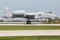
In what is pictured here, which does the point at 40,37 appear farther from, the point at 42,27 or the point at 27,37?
the point at 42,27

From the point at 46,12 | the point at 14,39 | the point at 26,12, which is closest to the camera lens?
the point at 14,39

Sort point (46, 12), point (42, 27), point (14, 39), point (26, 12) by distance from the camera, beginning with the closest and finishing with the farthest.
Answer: point (14, 39) < point (42, 27) < point (26, 12) < point (46, 12)

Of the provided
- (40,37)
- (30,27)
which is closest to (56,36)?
(40,37)

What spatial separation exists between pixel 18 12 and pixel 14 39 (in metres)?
1.47

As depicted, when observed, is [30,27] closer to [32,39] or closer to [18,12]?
[32,39]

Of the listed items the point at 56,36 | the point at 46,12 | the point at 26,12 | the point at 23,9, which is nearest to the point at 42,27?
the point at 56,36

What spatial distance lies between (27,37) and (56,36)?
6.5 inches

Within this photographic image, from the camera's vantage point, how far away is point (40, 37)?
709mm

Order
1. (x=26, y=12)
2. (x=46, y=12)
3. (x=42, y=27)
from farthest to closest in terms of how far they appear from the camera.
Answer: (x=46, y=12) → (x=26, y=12) → (x=42, y=27)

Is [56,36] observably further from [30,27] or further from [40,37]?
[30,27]

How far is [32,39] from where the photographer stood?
27.6 inches

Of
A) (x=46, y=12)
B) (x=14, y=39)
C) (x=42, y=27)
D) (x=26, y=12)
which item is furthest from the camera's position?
(x=46, y=12)

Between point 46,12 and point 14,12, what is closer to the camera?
point 14,12

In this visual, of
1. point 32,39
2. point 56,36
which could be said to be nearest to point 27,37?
point 32,39
